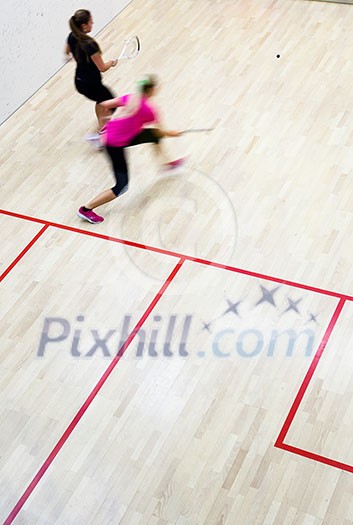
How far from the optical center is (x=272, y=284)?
5.12 metres

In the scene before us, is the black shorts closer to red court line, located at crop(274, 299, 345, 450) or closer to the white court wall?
the white court wall

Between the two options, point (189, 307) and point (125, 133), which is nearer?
point (189, 307)

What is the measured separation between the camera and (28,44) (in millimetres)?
7070

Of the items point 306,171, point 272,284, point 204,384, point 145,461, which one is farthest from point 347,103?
point 145,461

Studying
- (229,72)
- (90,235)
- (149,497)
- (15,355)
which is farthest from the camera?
(229,72)

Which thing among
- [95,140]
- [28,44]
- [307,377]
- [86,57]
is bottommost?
[307,377]

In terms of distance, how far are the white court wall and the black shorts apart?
102cm

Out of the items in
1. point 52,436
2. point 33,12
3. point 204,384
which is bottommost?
point 204,384

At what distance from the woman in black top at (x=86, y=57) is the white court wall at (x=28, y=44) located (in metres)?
1.03

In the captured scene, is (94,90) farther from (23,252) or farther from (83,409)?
(83,409)

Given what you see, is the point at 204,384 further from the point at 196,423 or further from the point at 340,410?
the point at 340,410

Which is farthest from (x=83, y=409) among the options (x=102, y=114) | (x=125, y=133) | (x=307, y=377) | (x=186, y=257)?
(x=102, y=114)

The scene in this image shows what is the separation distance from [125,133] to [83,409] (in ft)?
6.42

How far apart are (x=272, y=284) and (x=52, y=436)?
175 centimetres
